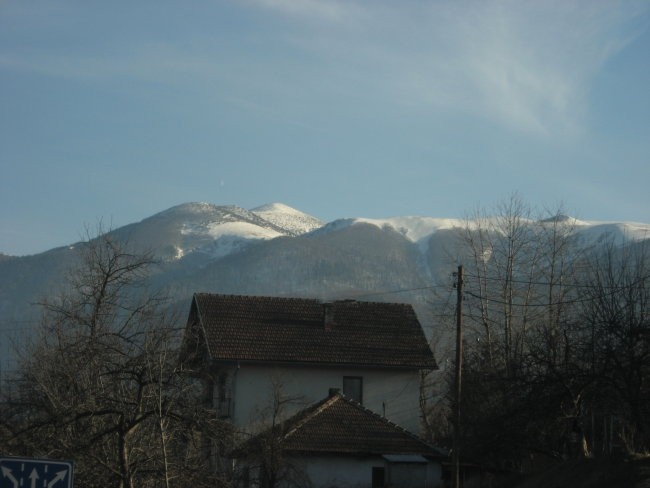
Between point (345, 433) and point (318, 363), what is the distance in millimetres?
6699

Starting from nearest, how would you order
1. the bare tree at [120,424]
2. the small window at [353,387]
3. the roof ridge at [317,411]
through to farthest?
1. the bare tree at [120,424]
2. the roof ridge at [317,411]
3. the small window at [353,387]

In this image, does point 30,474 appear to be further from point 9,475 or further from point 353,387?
point 353,387

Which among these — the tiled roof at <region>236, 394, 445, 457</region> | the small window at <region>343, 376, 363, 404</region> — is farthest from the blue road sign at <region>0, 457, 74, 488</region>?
the small window at <region>343, 376, 363, 404</region>

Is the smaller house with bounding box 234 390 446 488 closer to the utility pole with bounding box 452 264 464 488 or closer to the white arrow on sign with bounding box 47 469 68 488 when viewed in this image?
the utility pole with bounding box 452 264 464 488

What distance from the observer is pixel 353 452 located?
35781 millimetres

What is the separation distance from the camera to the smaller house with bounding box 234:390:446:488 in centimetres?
3509

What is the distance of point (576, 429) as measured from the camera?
30.7 meters

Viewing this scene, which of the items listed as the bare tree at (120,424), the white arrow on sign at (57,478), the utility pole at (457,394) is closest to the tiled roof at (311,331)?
the utility pole at (457,394)

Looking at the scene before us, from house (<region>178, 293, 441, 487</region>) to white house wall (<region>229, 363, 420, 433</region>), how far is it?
0.04 meters

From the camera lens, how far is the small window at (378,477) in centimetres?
3553

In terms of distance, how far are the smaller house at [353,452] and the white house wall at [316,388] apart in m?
4.36

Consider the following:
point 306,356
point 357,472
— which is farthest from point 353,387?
point 357,472

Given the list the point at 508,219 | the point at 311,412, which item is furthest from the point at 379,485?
the point at 508,219

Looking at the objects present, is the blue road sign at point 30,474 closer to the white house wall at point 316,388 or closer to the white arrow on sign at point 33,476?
the white arrow on sign at point 33,476
